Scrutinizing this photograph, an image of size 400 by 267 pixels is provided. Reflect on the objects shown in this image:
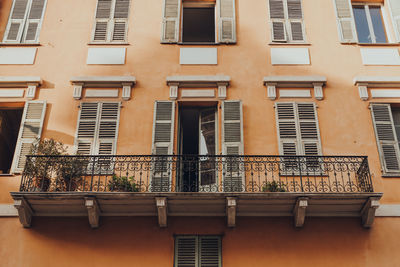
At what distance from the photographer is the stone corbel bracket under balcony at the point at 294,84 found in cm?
1162

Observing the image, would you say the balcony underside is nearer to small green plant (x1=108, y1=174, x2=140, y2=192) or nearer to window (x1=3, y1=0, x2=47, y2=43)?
small green plant (x1=108, y1=174, x2=140, y2=192)

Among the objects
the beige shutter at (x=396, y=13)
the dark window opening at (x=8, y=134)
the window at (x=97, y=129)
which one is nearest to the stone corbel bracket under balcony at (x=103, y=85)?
the window at (x=97, y=129)

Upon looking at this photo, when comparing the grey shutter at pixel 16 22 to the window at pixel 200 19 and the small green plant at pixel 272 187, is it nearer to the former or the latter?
the window at pixel 200 19

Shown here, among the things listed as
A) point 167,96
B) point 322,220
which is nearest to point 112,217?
point 167,96

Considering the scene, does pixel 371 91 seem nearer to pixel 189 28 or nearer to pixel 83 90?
pixel 189 28

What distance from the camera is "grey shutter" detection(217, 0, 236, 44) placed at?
12375mm

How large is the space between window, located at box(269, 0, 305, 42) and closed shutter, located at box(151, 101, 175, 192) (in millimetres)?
3166

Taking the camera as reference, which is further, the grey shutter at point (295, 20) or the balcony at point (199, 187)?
the grey shutter at point (295, 20)

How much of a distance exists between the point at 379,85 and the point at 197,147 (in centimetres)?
434

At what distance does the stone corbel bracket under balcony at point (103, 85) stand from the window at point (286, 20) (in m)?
3.63

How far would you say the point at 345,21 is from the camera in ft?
41.3

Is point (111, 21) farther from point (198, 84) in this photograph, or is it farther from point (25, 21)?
point (198, 84)

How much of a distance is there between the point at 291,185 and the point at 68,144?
474 cm

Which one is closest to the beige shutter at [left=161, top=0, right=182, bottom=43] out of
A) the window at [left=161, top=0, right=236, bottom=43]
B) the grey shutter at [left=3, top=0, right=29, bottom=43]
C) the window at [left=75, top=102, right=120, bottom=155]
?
the window at [left=161, top=0, right=236, bottom=43]
